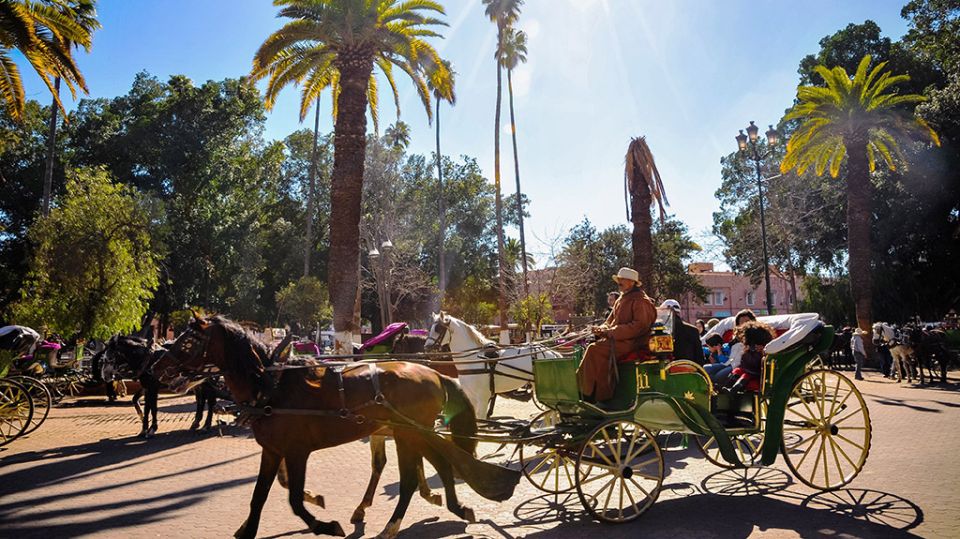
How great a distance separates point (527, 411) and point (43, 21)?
1540cm

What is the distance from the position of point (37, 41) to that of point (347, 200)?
7.71 meters

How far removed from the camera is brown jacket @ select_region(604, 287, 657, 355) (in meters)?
6.68

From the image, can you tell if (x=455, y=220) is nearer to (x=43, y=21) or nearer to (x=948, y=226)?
(x=948, y=226)

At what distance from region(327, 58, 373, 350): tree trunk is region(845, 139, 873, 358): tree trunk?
65.2ft

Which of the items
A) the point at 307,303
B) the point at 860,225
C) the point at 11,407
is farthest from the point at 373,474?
the point at 307,303

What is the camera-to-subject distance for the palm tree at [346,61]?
47.2ft

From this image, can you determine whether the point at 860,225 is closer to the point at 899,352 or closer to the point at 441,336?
the point at 899,352

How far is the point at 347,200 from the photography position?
14469 mm

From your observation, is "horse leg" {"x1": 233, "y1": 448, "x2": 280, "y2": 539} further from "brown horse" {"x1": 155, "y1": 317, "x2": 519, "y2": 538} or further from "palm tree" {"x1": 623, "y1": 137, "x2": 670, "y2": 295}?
"palm tree" {"x1": 623, "y1": 137, "x2": 670, "y2": 295}

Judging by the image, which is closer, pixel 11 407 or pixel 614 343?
pixel 614 343

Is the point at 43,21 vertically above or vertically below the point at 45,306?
above

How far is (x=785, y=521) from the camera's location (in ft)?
19.5

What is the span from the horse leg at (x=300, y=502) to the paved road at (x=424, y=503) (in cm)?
50

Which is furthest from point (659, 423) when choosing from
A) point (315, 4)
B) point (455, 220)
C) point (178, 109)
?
point (455, 220)
